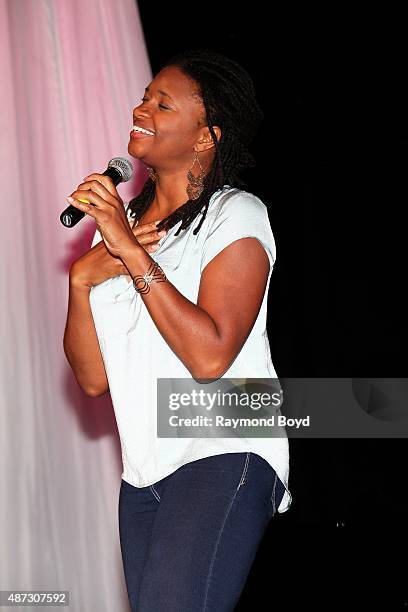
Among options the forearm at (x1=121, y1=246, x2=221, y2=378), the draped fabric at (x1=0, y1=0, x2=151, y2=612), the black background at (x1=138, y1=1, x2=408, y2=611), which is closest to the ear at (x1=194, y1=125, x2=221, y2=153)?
the forearm at (x1=121, y1=246, x2=221, y2=378)

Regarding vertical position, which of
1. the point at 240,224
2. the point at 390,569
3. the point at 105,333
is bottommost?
the point at 390,569

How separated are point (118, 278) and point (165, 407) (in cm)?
30

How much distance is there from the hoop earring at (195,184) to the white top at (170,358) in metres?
0.12

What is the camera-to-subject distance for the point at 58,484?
301 cm

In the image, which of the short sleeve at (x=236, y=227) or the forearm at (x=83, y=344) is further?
the forearm at (x=83, y=344)

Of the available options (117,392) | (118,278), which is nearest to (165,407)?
(117,392)

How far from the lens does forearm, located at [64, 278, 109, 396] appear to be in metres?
1.80

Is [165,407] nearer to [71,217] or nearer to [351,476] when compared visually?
[71,217]

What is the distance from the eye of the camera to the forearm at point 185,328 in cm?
152

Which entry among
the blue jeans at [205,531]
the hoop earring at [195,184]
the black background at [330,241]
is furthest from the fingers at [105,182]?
the black background at [330,241]

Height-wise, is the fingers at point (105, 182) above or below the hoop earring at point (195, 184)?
below

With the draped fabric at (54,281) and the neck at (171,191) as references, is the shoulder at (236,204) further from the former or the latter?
the draped fabric at (54,281)

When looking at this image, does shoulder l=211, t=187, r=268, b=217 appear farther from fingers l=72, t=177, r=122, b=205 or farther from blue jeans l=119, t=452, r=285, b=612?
blue jeans l=119, t=452, r=285, b=612

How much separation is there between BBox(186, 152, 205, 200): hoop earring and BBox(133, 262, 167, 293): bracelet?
31 centimetres
